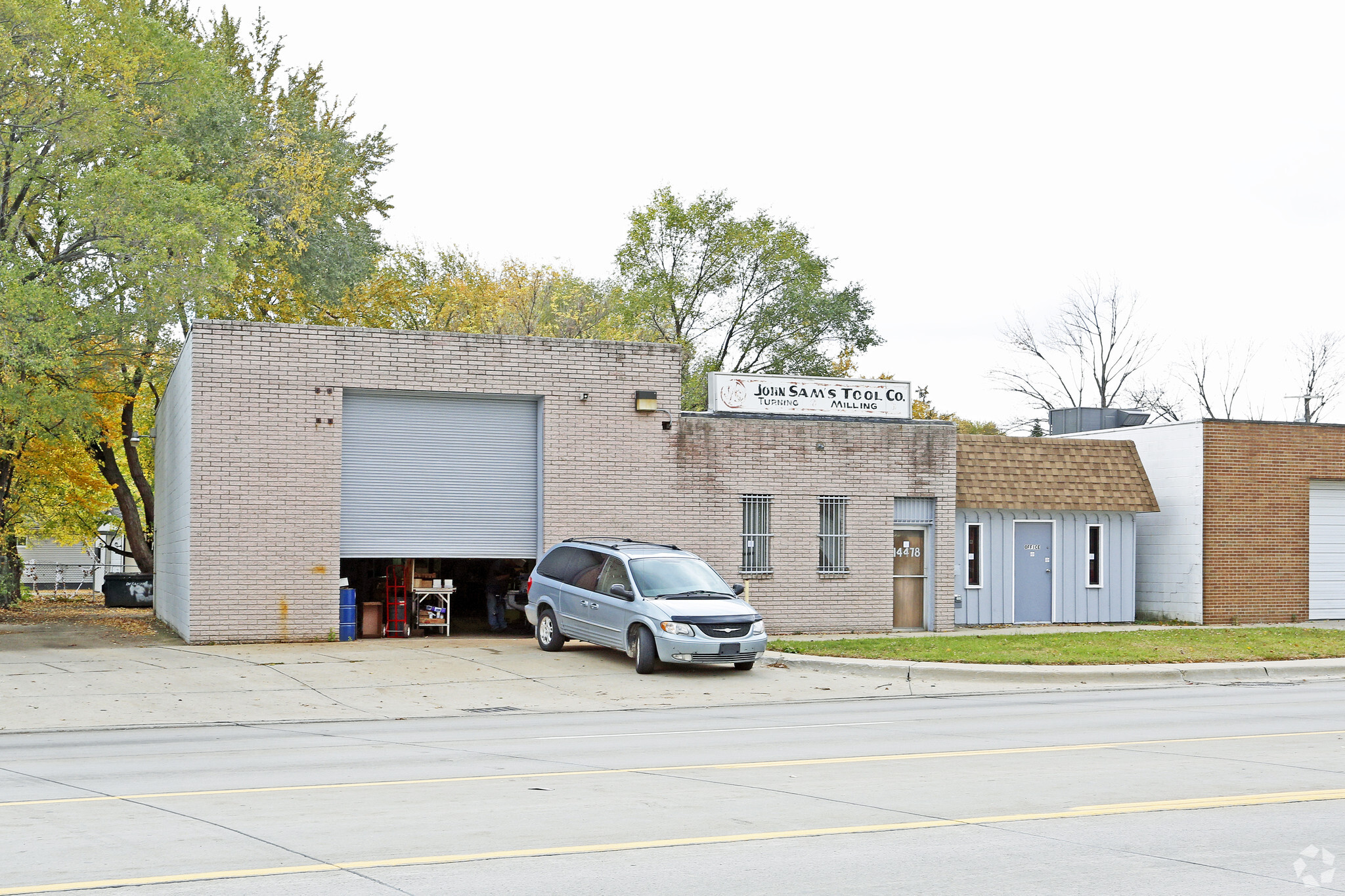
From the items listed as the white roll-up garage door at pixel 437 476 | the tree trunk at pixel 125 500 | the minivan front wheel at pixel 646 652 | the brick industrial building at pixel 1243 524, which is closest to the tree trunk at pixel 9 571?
the tree trunk at pixel 125 500

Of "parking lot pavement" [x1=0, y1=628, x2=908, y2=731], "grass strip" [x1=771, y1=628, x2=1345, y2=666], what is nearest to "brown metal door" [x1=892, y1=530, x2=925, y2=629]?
"grass strip" [x1=771, y1=628, x2=1345, y2=666]

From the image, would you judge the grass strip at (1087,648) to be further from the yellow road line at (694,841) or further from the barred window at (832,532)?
the yellow road line at (694,841)

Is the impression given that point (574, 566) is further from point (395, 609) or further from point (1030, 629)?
point (1030, 629)

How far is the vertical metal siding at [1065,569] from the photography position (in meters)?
26.7

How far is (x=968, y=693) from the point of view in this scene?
17750 mm

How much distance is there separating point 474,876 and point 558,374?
1645cm

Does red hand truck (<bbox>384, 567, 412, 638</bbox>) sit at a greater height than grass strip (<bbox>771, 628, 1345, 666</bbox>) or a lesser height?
greater

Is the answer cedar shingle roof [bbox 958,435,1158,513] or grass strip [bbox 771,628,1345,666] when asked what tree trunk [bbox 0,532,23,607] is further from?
cedar shingle roof [bbox 958,435,1158,513]

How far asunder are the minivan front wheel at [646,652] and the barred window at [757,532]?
5809 millimetres

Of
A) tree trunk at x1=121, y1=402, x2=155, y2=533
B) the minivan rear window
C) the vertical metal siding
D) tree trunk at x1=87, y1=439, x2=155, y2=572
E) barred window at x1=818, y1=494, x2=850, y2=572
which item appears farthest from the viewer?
tree trunk at x1=87, y1=439, x2=155, y2=572

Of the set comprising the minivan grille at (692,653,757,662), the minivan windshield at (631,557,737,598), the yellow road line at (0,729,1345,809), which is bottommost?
the minivan grille at (692,653,757,662)

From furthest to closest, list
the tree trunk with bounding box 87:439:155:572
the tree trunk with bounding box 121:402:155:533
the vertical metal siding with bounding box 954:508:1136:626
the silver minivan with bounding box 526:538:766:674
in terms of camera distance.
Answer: the tree trunk with bounding box 87:439:155:572, the tree trunk with bounding box 121:402:155:533, the vertical metal siding with bounding box 954:508:1136:626, the silver minivan with bounding box 526:538:766:674

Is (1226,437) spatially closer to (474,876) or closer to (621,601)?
(621,601)

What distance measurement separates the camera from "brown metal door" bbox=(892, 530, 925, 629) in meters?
25.3
